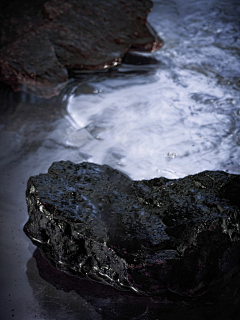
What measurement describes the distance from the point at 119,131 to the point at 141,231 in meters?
0.75

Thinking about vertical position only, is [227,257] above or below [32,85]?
below

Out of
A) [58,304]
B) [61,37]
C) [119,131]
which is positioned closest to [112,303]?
[58,304]

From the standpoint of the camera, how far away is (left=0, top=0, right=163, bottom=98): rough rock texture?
200cm

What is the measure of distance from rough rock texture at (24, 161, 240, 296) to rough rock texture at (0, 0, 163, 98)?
0.99m

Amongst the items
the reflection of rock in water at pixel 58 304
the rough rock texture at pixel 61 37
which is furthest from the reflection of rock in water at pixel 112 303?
the rough rock texture at pixel 61 37

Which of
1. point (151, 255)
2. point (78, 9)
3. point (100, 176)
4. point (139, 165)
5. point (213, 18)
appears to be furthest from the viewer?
point (213, 18)

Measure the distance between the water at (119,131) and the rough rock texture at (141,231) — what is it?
0.27 feet

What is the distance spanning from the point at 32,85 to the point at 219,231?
4.64 ft

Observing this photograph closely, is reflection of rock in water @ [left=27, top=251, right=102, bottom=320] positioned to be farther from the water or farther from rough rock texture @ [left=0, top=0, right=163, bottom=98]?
rough rock texture @ [left=0, top=0, right=163, bottom=98]

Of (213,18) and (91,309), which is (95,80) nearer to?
(213,18)

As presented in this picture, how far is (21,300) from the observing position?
1016 millimetres

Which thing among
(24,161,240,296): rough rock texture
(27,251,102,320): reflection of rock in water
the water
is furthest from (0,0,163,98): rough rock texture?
(27,251,102,320): reflection of rock in water

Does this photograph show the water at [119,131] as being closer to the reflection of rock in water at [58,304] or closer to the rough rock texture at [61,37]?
the reflection of rock in water at [58,304]

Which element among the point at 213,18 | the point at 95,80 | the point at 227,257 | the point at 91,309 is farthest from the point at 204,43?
the point at 91,309
